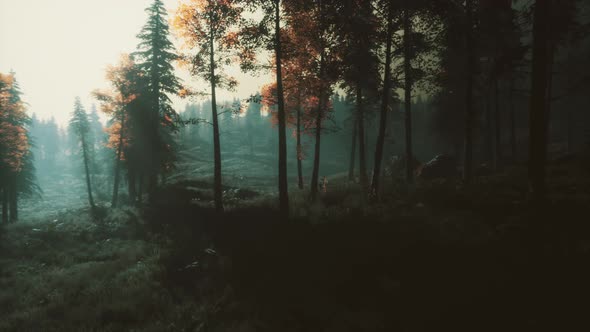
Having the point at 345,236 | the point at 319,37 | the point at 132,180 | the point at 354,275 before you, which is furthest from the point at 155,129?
the point at 354,275

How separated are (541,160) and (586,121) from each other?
2846 inches

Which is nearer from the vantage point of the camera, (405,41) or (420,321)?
(420,321)

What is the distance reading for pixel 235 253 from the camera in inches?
351

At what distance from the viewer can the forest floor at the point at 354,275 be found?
498cm

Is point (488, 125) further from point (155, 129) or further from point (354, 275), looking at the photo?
point (155, 129)

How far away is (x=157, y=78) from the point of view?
2344 cm

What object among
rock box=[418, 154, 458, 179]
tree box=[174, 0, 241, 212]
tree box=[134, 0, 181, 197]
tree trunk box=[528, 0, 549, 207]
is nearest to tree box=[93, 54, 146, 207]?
tree box=[134, 0, 181, 197]

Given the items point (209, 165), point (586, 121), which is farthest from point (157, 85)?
point (586, 121)

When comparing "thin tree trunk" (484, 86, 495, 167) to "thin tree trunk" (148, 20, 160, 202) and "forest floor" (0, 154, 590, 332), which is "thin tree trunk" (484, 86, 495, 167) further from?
"thin tree trunk" (148, 20, 160, 202)

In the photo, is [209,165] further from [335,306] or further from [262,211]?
[335,306]

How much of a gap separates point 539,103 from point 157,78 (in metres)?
24.1

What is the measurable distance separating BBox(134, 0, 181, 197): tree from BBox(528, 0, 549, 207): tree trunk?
21.7 m

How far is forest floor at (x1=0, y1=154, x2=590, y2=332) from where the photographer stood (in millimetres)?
4977

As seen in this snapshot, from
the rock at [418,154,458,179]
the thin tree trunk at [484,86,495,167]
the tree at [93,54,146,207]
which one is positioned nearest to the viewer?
the rock at [418,154,458,179]
